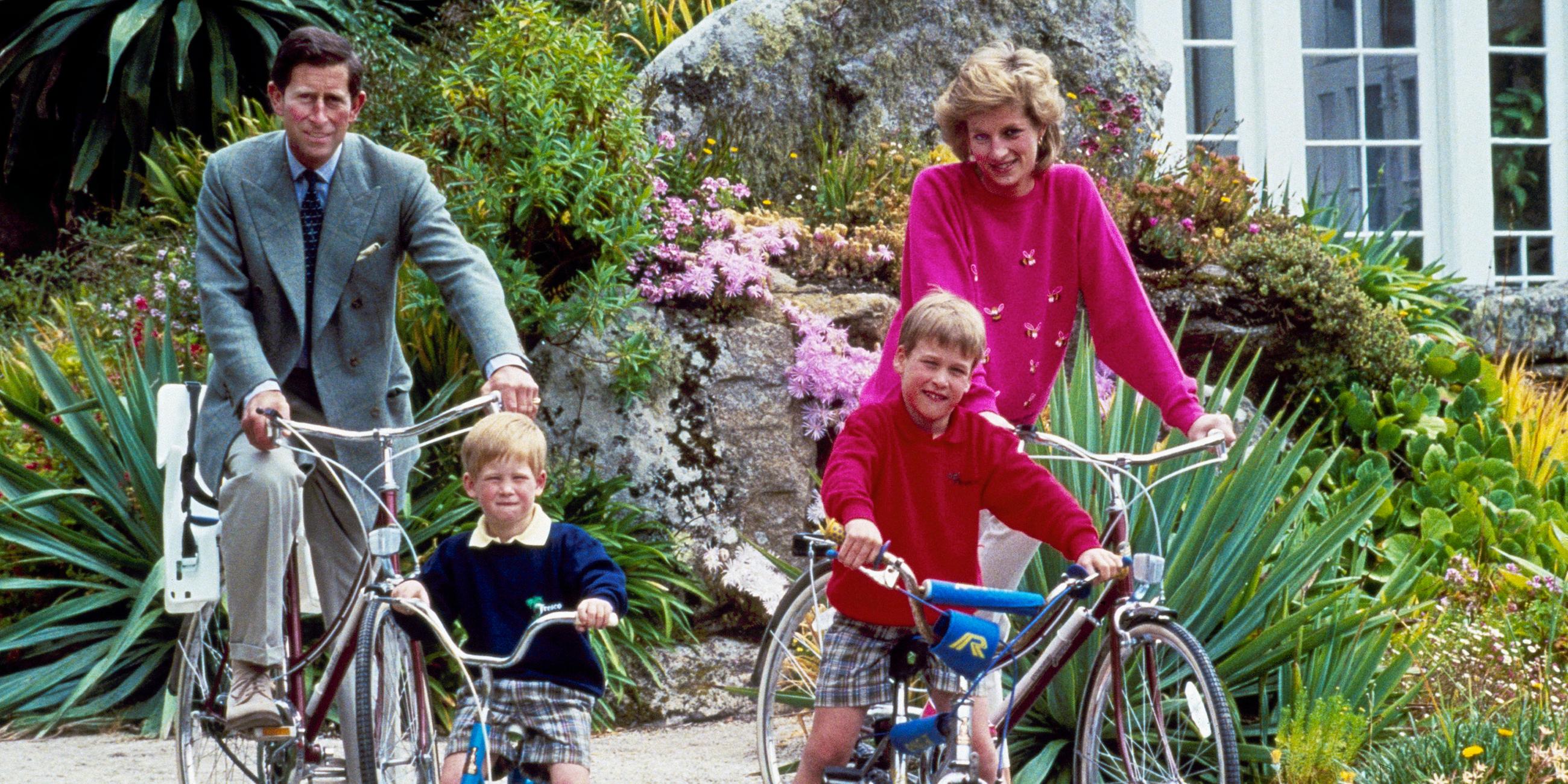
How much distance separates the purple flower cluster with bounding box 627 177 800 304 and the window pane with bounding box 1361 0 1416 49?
5.21 meters

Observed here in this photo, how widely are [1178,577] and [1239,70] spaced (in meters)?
6.26

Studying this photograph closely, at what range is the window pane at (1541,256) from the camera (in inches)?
395

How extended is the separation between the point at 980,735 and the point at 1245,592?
1347mm

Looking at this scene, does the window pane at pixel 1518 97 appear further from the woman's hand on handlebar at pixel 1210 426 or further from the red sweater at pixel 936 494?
the red sweater at pixel 936 494

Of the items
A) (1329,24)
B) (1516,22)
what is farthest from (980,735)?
(1516,22)

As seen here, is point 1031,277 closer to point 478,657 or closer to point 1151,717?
point 1151,717

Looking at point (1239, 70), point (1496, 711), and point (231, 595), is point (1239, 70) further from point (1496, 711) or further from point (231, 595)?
point (231, 595)

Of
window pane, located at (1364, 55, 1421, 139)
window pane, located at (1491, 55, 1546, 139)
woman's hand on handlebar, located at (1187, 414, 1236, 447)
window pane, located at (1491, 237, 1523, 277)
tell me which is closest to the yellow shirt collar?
woman's hand on handlebar, located at (1187, 414, 1236, 447)

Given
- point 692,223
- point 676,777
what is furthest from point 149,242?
point 676,777

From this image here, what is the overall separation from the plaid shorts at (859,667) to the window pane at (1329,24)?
7.88 metres

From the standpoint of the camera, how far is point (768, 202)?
6973 millimetres

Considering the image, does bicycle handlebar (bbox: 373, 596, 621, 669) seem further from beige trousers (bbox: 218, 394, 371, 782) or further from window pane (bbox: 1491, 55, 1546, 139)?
window pane (bbox: 1491, 55, 1546, 139)

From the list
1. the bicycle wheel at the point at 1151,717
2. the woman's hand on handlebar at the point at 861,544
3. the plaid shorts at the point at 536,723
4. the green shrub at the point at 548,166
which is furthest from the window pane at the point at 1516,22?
the plaid shorts at the point at 536,723

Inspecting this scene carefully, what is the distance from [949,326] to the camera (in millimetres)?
2848
